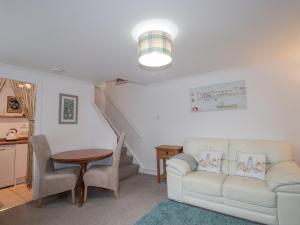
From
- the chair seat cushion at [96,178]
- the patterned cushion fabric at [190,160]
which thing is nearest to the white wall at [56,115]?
the chair seat cushion at [96,178]

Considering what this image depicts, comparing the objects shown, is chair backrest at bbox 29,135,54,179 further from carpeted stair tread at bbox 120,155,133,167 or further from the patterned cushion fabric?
the patterned cushion fabric

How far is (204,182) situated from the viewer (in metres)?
2.27

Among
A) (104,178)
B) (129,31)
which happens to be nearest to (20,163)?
(104,178)

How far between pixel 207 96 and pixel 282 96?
45.6 inches

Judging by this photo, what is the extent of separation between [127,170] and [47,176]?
166 centimetres

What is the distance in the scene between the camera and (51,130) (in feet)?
10.00

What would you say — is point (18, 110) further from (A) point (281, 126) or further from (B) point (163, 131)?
(A) point (281, 126)

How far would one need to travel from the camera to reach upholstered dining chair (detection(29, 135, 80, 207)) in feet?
7.93

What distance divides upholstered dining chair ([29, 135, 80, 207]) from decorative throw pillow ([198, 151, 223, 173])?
2034 millimetres

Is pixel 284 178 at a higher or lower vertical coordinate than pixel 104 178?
higher

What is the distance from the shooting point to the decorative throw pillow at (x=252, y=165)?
2275mm

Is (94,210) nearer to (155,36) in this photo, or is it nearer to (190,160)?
(190,160)

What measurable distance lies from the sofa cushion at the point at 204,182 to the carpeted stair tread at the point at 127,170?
1.58 m

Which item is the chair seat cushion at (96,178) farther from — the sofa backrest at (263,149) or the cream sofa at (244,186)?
the sofa backrest at (263,149)
